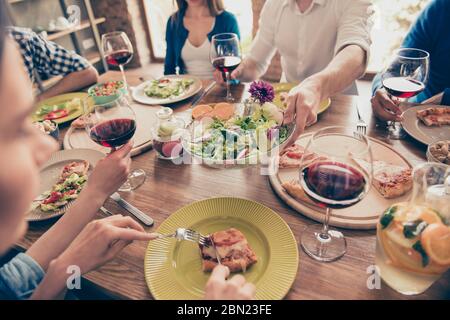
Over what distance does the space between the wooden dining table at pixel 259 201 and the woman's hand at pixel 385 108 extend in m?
0.04

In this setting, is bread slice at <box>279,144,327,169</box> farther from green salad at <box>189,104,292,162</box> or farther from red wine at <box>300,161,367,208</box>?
red wine at <box>300,161,367,208</box>

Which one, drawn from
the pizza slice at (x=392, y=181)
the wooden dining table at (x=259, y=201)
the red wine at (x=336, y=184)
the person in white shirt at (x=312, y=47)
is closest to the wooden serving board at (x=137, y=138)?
the wooden dining table at (x=259, y=201)

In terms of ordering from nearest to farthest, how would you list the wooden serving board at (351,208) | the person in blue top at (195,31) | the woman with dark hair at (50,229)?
the woman with dark hair at (50,229)
the wooden serving board at (351,208)
the person in blue top at (195,31)

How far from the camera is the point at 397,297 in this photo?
0.67m

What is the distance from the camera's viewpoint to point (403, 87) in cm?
119

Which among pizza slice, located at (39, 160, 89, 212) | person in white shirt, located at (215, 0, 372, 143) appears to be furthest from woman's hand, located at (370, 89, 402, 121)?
pizza slice, located at (39, 160, 89, 212)

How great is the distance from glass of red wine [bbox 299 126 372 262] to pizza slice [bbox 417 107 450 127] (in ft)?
2.02

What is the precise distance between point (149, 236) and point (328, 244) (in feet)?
1.50

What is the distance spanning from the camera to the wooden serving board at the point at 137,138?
1239mm

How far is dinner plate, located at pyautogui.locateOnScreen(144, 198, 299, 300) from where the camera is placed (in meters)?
0.70

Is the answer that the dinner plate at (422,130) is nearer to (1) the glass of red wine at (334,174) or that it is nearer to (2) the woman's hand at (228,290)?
(1) the glass of red wine at (334,174)

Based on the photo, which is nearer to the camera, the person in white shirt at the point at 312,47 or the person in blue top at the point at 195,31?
the person in white shirt at the point at 312,47
